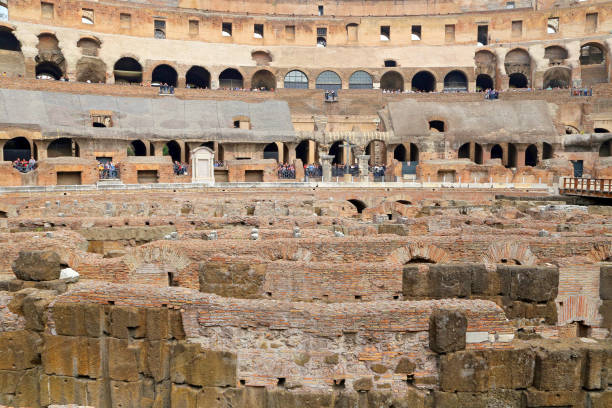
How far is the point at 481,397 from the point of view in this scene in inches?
224

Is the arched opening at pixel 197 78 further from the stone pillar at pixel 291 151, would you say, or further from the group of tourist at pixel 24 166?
the group of tourist at pixel 24 166

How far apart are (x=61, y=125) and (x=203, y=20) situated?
21544mm

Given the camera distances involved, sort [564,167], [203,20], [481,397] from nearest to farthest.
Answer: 1. [481,397]
2. [564,167]
3. [203,20]

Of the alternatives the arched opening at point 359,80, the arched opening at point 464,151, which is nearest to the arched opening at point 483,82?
the arched opening at point 359,80

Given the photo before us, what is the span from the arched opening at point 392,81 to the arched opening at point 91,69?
25143 millimetres

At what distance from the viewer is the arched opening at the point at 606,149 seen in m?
35.3

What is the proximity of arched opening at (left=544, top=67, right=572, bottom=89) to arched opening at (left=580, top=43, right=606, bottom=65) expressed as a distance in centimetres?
349

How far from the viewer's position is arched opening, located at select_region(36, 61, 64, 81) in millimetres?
41594

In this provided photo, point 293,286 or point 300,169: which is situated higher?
point 300,169

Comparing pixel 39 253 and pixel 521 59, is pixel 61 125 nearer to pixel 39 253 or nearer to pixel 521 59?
pixel 39 253

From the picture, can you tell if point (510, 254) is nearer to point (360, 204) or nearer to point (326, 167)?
point (360, 204)

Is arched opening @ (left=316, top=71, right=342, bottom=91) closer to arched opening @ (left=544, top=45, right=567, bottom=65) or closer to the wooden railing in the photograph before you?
arched opening @ (left=544, top=45, right=567, bottom=65)

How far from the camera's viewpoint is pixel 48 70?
42.8 metres

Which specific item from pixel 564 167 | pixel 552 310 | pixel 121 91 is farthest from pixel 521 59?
pixel 552 310
